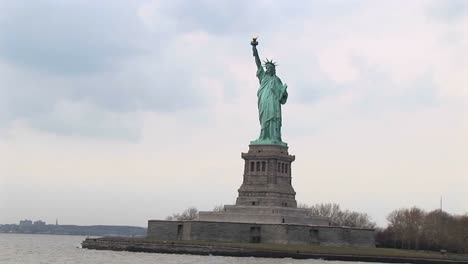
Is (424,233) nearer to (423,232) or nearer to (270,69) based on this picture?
(423,232)

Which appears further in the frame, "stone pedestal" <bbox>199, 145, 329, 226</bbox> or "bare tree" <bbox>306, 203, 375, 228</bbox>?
"bare tree" <bbox>306, 203, 375, 228</bbox>

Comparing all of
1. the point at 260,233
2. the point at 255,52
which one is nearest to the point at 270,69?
the point at 255,52

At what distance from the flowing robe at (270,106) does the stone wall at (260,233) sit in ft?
32.9

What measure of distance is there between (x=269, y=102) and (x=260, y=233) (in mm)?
13817

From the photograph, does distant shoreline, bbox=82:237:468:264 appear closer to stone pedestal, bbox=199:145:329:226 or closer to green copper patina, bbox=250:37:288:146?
stone pedestal, bbox=199:145:329:226

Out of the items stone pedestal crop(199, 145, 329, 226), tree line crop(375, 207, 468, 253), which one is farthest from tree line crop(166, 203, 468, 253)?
stone pedestal crop(199, 145, 329, 226)

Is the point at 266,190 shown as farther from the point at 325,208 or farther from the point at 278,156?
the point at 325,208

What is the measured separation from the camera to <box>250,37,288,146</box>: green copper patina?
68688mm

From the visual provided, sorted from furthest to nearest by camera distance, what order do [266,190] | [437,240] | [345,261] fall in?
1. [437,240]
2. [266,190]
3. [345,261]

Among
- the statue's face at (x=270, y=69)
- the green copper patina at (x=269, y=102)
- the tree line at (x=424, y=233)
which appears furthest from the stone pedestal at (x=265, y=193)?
the tree line at (x=424, y=233)

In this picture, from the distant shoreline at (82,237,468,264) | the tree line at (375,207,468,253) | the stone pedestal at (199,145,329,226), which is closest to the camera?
the distant shoreline at (82,237,468,264)

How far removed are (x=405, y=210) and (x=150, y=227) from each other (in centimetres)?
3247

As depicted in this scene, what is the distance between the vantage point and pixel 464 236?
7556cm

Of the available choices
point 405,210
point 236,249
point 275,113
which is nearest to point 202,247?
point 236,249
